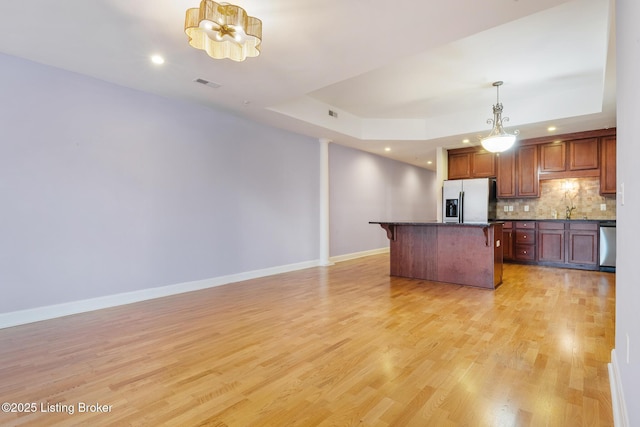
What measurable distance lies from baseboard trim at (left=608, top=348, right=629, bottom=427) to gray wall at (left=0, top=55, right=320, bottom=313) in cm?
446

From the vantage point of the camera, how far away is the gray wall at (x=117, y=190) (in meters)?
3.17

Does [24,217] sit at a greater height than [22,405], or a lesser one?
greater

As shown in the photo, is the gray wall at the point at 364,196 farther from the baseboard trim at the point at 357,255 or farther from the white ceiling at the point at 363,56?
the white ceiling at the point at 363,56

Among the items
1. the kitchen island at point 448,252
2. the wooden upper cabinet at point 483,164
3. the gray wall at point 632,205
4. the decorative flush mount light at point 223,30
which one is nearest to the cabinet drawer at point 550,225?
the wooden upper cabinet at point 483,164

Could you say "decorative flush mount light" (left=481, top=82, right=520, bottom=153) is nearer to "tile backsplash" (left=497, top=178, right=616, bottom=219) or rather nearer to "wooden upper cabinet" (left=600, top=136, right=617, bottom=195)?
"wooden upper cabinet" (left=600, top=136, right=617, bottom=195)

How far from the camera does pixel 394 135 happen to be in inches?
259

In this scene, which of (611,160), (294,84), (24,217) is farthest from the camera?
(611,160)

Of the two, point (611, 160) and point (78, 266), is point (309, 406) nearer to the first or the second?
point (78, 266)

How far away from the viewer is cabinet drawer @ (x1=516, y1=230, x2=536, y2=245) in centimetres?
621

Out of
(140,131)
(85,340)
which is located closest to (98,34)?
(140,131)

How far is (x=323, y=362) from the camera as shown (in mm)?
2252

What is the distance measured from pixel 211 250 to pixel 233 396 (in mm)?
3139

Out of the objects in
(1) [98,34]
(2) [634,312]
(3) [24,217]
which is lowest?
(2) [634,312]

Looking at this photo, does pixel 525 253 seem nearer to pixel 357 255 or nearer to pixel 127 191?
pixel 357 255
